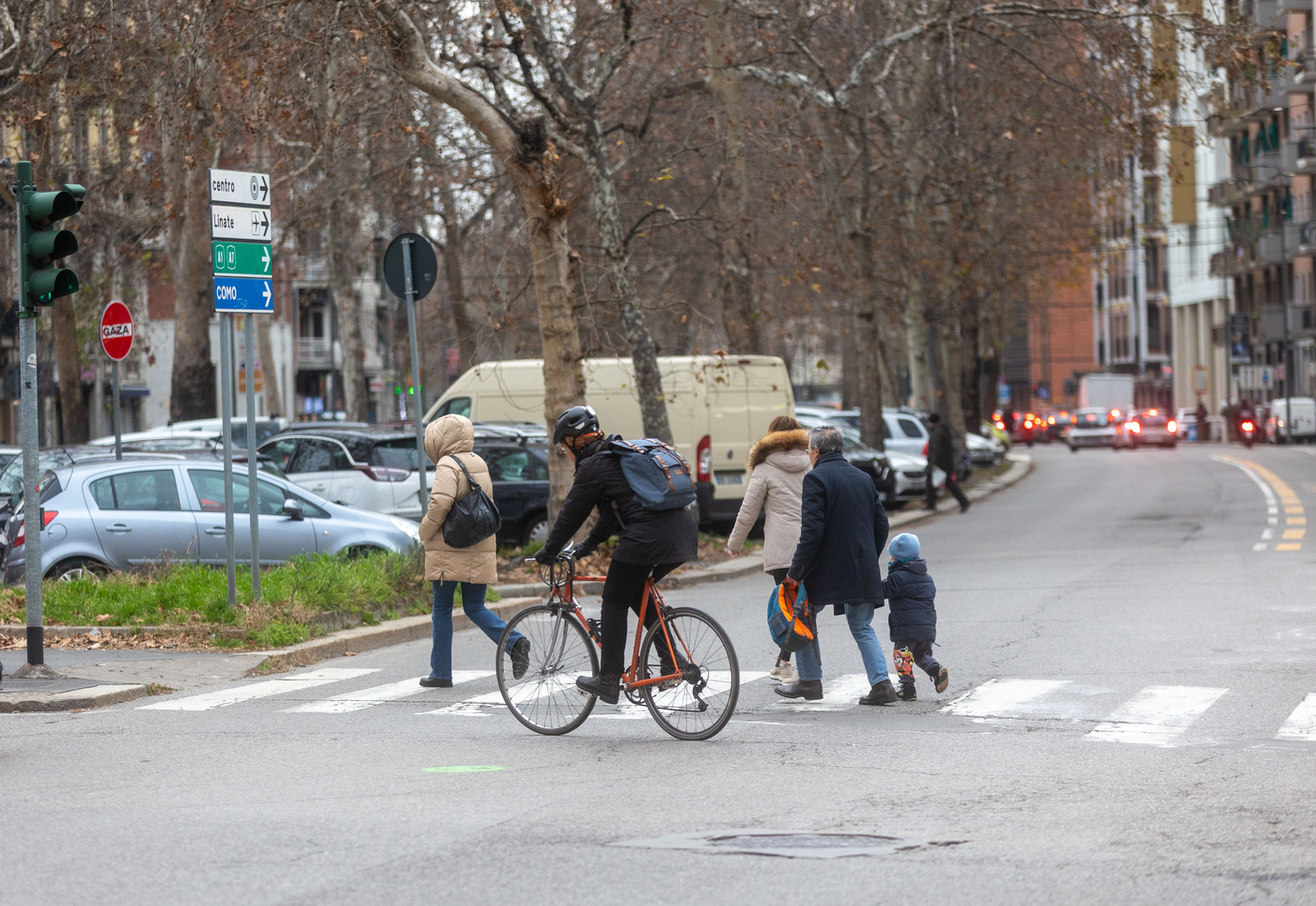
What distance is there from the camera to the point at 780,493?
1088 centimetres

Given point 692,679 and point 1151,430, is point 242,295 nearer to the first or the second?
point 692,679

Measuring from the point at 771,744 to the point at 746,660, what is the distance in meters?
3.53

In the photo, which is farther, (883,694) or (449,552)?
(449,552)

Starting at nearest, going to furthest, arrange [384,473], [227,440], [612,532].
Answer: [612,532] → [227,440] → [384,473]

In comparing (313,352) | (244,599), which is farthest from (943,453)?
(313,352)

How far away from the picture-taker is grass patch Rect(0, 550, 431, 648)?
43.2 ft

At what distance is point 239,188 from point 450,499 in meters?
3.75

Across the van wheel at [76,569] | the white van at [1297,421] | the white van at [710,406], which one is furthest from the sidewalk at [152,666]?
the white van at [1297,421]

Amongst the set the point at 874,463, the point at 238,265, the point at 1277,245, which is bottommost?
the point at 874,463

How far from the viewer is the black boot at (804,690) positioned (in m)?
10.5

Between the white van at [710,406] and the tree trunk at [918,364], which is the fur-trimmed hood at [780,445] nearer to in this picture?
the white van at [710,406]

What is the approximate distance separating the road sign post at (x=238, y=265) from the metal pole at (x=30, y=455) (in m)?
1.57

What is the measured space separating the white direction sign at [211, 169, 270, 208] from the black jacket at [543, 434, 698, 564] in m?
5.06

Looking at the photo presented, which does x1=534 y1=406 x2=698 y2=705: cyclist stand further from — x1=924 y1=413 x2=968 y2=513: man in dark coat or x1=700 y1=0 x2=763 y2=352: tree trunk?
x1=924 y1=413 x2=968 y2=513: man in dark coat
